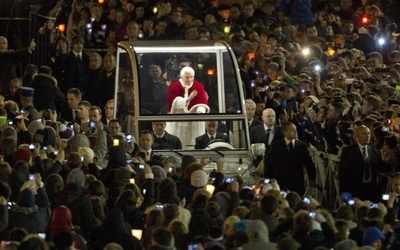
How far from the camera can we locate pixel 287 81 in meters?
28.9

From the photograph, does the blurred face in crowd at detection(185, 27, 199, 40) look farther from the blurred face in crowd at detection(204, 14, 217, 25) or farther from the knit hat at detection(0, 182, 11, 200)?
the knit hat at detection(0, 182, 11, 200)

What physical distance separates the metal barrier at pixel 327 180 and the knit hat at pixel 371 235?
5.27 meters

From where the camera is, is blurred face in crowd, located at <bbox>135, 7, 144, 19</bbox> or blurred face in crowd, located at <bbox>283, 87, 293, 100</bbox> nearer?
blurred face in crowd, located at <bbox>283, 87, 293, 100</bbox>

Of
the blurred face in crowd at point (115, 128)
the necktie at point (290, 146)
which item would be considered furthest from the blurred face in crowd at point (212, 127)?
the blurred face in crowd at point (115, 128)

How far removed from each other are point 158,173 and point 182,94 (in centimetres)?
319

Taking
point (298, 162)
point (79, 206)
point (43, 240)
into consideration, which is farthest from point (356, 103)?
point (43, 240)

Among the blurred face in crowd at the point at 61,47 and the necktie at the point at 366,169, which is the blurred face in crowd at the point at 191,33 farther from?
the necktie at the point at 366,169

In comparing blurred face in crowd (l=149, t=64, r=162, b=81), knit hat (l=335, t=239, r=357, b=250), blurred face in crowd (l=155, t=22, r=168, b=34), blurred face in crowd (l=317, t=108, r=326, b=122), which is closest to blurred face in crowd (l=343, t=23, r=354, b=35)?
blurred face in crowd (l=155, t=22, r=168, b=34)

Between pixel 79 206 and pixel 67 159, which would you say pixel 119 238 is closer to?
pixel 79 206

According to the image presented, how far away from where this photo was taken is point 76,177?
20.2m

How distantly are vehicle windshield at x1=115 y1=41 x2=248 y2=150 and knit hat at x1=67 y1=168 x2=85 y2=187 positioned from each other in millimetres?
3188

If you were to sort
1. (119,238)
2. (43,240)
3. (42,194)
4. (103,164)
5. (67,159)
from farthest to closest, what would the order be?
1. (103,164)
2. (67,159)
3. (42,194)
4. (119,238)
5. (43,240)

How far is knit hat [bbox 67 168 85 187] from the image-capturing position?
65.8 ft

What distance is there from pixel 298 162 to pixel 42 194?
203 inches
